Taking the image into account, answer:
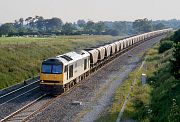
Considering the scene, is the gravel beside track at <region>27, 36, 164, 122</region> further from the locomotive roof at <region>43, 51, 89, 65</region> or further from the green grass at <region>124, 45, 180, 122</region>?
the locomotive roof at <region>43, 51, 89, 65</region>

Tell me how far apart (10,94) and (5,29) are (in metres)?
114

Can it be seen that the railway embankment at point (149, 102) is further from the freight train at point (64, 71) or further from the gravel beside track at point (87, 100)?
the freight train at point (64, 71)

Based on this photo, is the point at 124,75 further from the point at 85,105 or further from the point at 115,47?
the point at 115,47

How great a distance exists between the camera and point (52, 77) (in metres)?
29.1

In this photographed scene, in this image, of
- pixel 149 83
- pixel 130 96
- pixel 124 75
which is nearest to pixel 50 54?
pixel 124 75

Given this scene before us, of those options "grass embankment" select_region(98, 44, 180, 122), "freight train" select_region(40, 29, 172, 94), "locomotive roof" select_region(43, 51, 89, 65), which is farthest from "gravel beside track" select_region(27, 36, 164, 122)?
"locomotive roof" select_region(43, 51, 89, 65)

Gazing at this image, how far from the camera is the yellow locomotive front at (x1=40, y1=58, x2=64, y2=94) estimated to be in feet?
95.0

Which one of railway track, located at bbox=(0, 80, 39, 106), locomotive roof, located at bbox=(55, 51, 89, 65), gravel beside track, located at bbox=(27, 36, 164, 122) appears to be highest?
locomotive roof, located at bbox=(55, 51, 89, 65)

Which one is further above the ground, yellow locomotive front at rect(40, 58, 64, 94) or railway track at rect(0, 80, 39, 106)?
yellow locomotive front at rect(40, 58, 64, 94)

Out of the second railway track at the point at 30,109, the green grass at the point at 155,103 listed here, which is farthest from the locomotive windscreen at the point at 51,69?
the green grass at the point at 155,103

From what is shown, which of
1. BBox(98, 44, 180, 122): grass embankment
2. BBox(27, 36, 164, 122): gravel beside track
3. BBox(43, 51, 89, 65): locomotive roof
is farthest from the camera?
BBox(43, 51, 89, 65): locomotive roof

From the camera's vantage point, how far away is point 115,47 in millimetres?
59875

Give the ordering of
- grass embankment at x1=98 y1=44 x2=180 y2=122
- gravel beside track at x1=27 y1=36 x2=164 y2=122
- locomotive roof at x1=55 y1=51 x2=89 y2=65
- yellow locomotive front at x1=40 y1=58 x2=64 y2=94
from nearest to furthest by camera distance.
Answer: grass embankment at x1=98 y1=44 x2=180 y2=122, gravel beside track at x1=27 y1=36 x2=164 y2=122, yellow locomotive front at x1=40 y1=58 x2=64 y2=94, locomotive roof at x1=55 y1=51 x2=89 y2=65

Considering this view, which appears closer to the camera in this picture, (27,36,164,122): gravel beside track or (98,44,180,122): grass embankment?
(98,44,180,122): grass embankment
